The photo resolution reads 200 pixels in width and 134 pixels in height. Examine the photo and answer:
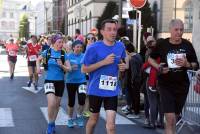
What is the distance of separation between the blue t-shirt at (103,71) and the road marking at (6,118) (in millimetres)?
3529

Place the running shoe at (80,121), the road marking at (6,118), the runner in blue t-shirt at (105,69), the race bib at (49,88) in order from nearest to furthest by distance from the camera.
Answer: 1. the runner in blue t-shirt at (105,69)
2. the race bib at (49,88)
3. the running shoe at (80,121)
4. the road marking at (6,118)

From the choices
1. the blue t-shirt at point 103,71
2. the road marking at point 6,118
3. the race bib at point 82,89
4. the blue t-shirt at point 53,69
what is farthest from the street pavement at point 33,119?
the blue t-shirt at point 103,71

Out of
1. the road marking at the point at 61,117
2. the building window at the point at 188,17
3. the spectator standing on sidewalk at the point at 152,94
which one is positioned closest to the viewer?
the spectator standing on sidewalk at the point at 152,94

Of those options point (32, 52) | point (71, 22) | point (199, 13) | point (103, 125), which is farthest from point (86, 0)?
point (103, 125)

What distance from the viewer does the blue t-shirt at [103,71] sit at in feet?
21.8

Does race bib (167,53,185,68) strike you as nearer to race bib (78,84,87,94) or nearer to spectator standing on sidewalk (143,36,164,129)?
spectator standing on sidewalk (143,36,164,129)

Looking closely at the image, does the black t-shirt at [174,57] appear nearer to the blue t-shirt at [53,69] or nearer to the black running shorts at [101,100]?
the black running shorts at [101,100]

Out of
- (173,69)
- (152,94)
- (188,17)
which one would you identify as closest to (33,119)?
(152,94)

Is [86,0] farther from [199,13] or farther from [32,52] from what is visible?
[199,13]

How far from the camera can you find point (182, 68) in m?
6.81

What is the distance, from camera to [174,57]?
6.77 m

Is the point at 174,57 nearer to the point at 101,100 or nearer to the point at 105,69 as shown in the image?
the point at 105,69

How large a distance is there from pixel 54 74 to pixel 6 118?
93.6 inches

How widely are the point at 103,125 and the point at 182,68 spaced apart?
337 centimetres
